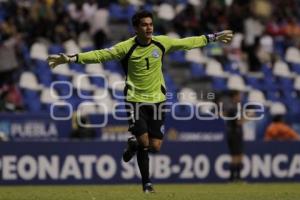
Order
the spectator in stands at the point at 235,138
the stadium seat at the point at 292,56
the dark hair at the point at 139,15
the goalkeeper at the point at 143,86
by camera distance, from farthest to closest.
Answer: the stadium seat at the point at 292,56, the spectator in stands at the point at 235,138, the goalkeeper at the point at 143,86, the dark hair at the point at 139,15

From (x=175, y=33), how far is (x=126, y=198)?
1486 centimetres

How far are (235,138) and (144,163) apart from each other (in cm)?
899

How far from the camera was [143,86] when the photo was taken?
46.5ft

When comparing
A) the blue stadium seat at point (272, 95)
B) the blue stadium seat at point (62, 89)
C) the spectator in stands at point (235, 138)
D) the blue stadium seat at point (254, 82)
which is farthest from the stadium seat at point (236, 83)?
the blue stadium seat at point (62, 89)

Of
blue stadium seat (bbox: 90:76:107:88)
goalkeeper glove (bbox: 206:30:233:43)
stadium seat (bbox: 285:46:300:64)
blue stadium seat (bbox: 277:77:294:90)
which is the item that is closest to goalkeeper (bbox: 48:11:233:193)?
goalkeeper glove (bbox: 206:30:233:43)

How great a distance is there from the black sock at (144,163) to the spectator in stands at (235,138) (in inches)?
350

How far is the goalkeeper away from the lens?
46.1ft

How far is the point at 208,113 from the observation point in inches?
946

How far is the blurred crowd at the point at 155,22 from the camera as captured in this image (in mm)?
25953

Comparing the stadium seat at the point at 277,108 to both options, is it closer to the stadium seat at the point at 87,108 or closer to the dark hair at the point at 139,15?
the stadium seat at the point at 87,108

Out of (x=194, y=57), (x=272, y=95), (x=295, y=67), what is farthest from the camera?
(x=295, y=67)

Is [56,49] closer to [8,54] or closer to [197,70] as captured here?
[8,54]

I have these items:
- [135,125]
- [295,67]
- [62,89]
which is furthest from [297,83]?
[135,125]

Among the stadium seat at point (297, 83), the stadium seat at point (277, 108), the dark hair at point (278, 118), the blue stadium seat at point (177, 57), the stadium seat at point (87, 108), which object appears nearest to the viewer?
the stadium seat at point (87, 108)
